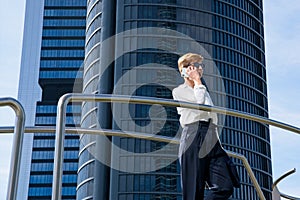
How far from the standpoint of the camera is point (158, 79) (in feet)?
204

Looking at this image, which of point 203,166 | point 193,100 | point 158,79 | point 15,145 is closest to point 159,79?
point 158,79

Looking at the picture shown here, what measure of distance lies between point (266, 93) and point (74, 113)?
113ft

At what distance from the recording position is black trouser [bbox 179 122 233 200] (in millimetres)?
2941

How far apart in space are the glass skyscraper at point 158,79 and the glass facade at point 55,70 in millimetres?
27397

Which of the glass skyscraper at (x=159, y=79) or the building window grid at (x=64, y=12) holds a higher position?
the building window grid at (x=64, y=12)

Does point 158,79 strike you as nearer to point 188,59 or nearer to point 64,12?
point 64,12

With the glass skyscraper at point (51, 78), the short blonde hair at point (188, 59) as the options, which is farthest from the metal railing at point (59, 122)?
the glass skyscraper at point (51, 78)

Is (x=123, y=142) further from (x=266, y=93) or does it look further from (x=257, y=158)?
(x=266, y=93)

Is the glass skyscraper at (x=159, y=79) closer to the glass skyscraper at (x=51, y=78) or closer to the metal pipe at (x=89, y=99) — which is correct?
the glass skyscraper at (x=51, y=78)

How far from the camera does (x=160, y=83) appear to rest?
61781 mm

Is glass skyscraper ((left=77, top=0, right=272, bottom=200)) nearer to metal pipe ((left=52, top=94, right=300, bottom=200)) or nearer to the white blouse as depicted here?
the white blouse

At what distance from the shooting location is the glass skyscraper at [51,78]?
91.1 m

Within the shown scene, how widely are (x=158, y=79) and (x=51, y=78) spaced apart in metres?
40.4

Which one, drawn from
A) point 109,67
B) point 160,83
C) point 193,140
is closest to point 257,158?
point 160,83
